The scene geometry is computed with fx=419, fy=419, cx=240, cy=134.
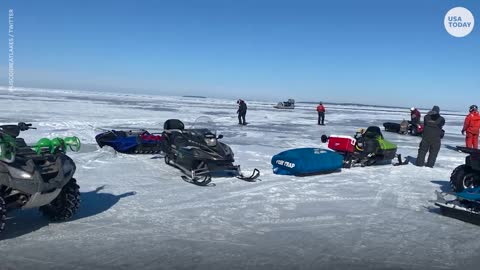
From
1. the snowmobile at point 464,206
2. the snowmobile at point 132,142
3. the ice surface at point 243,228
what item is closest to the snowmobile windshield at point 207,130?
the ice surface at point 243,228

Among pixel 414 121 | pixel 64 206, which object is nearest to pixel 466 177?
pixel 64 206

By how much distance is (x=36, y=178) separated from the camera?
389 cm

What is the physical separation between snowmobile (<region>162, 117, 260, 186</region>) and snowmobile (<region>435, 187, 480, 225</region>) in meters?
3.17

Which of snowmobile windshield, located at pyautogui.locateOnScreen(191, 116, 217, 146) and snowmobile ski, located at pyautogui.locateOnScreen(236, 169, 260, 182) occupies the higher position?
snowmobile windshield, located at pyautogui.locateOnScreen(191, 116, 217, 146)

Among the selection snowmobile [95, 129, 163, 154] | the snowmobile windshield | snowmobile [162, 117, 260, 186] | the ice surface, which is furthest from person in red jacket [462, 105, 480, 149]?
snowmobile [95, 129, 163, 154]

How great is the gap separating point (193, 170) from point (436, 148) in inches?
232

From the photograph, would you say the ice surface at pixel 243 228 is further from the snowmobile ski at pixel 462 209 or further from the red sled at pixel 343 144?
the red sled at pixel 343 144

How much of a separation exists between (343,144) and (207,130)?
10.7 ft

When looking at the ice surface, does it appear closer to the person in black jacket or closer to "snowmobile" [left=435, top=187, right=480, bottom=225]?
"snowmobile" [left=435, top=187, right=480, bottom=225]

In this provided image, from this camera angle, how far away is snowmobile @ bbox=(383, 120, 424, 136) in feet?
58.2

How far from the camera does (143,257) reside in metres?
3.70

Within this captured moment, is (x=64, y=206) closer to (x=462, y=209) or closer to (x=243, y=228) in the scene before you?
(x=243, y=228)

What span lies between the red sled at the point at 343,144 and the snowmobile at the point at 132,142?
402 cm

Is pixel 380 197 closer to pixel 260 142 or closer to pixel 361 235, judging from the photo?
pixel 361 235
